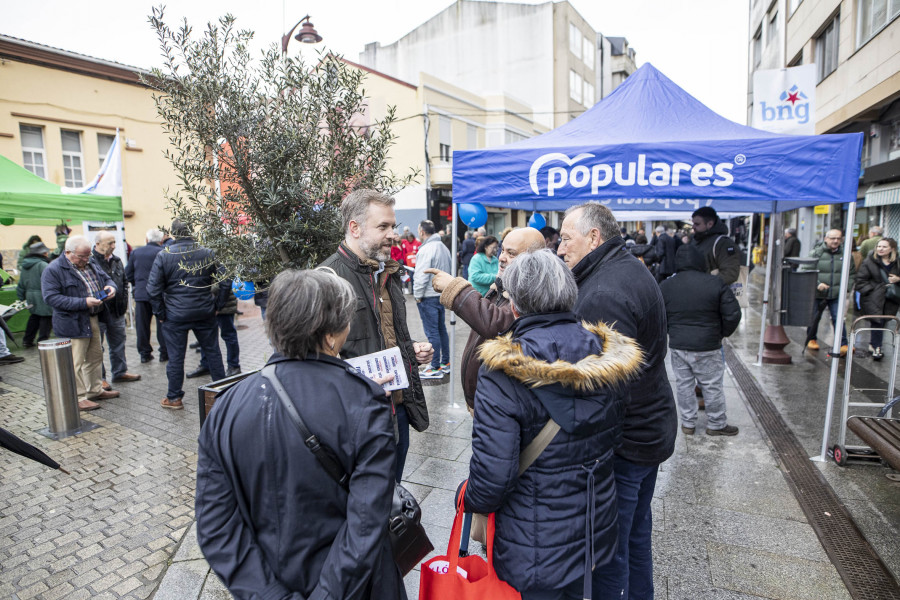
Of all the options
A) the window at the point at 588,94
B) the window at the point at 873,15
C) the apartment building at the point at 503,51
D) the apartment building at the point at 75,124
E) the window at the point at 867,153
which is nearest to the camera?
the window at the point at 873,15

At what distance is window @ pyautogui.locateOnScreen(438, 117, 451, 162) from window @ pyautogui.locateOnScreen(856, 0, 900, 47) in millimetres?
15576

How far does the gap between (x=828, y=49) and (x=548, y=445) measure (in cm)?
1929

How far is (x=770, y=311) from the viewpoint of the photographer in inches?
313

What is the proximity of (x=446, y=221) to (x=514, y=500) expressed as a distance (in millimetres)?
24247

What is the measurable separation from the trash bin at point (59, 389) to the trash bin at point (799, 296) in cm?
834

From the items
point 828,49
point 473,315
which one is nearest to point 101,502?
point 473,315

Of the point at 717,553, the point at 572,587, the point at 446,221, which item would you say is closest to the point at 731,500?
the point at 717,553

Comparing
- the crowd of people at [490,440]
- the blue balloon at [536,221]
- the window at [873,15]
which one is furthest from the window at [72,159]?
the window at [873,15]

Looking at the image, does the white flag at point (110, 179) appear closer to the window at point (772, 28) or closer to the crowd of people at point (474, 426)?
the crowd of people at point (474, 426)

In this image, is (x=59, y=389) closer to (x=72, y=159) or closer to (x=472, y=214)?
(x=472, y=214)

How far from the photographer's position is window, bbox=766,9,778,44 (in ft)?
69.2

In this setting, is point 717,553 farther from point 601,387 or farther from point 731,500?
point 601,387

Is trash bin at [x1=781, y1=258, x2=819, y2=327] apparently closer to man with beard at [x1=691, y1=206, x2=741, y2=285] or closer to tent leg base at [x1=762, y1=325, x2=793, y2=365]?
tent leg base at [x1=762, y1=325, x2=793, y2=365]

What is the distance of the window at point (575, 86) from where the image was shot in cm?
3491
